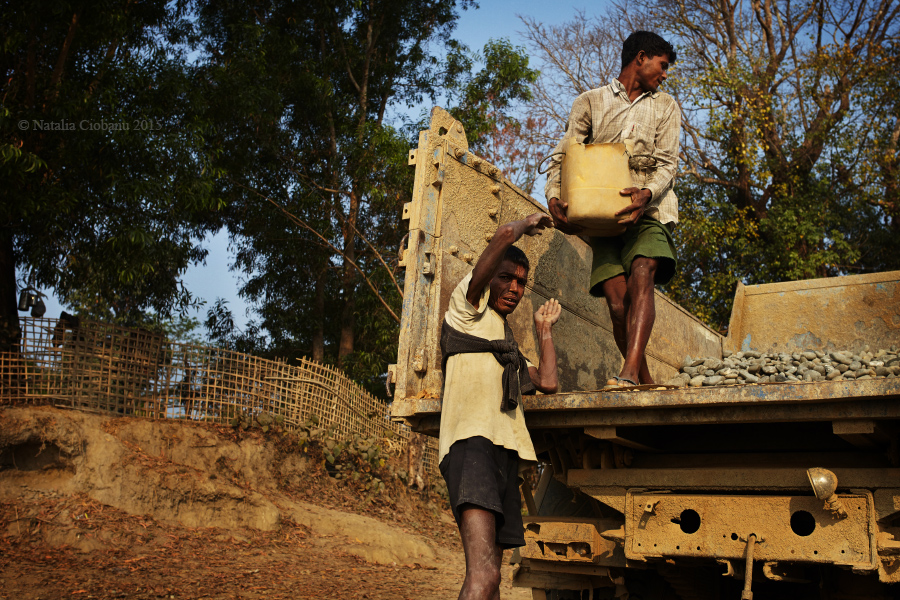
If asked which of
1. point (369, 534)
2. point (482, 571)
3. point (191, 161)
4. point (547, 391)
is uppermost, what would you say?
point (191, 161)

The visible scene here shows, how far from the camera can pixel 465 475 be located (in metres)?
2.54

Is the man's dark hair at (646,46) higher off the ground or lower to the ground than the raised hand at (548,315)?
higher

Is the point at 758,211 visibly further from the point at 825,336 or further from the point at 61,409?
the point at 61,409

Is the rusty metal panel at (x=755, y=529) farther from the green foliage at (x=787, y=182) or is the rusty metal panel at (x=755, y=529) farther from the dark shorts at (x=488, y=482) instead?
the green foliage at (x=787, y=182)

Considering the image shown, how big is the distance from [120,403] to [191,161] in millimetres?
3338

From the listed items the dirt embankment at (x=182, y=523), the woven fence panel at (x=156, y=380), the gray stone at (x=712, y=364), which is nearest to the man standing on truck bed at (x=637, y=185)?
the gray stone at (x=712, y=364)

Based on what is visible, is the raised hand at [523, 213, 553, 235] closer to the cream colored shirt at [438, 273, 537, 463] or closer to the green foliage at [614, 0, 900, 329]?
the cream colored shirt at [438, 273, 537, 463]

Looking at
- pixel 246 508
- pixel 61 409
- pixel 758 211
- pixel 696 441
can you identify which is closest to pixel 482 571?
pixel 696 441

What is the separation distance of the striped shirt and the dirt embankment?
471 cm

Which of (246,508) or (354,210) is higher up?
(354,210)

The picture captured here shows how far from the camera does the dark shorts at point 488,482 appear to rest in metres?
2.51

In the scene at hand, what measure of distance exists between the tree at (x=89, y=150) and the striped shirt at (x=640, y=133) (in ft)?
22.2

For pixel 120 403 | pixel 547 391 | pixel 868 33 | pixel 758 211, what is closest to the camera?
pixel 547 391

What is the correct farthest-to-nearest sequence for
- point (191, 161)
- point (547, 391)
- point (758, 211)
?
point (758, 211), point (191, 161), point (547, 391)
